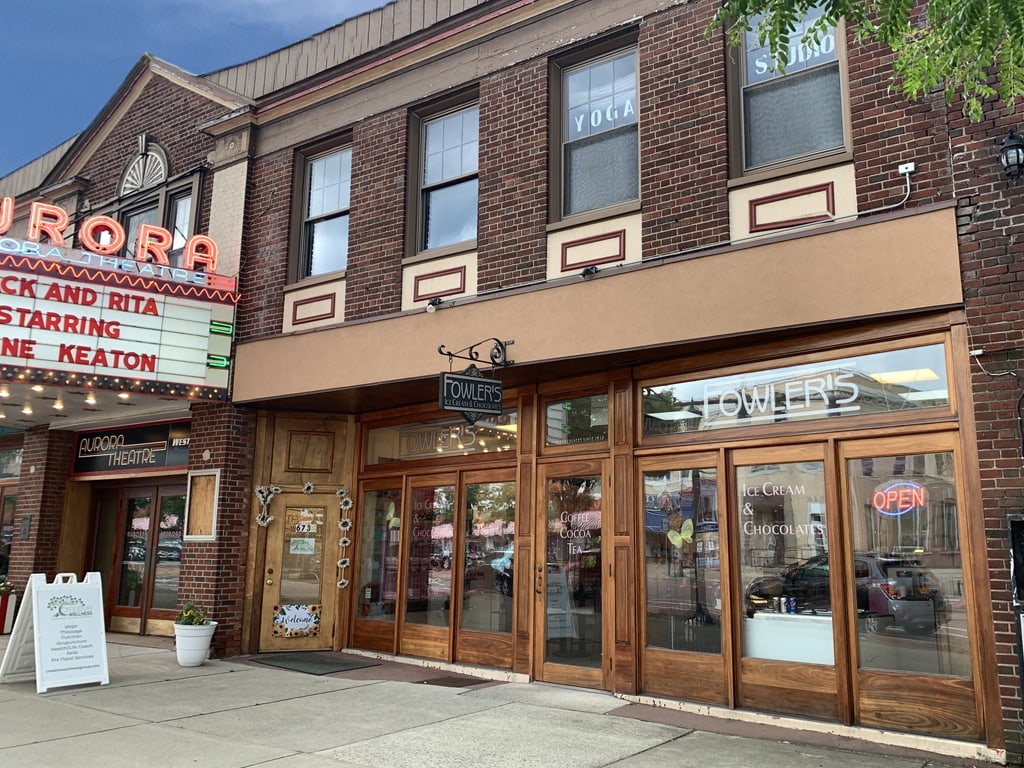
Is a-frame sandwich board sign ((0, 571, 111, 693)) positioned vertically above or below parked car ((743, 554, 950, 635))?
below

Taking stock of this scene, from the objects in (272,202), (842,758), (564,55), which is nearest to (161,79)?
(272,202)

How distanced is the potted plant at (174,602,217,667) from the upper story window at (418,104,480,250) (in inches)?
205

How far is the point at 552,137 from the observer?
30.2ft

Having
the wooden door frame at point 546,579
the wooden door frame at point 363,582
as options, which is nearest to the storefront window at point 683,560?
the wooden door frame at point 546,579

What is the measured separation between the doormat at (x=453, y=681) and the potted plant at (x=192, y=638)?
2.82 m

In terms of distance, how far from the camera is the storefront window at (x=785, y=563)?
7039 mm

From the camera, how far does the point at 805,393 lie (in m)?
7.30

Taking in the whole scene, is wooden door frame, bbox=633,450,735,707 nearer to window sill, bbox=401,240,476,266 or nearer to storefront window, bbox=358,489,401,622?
window sill, bbox=401,240,476,266

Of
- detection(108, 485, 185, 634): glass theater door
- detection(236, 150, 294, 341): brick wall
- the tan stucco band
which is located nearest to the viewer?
the tan stucco band

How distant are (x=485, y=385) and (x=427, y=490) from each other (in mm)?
2673

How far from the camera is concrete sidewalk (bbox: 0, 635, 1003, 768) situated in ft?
19.9

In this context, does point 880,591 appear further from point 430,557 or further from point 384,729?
point 430,557

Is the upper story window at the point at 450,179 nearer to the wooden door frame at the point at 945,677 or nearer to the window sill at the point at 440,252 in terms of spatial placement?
the window sill at the point at 440,252

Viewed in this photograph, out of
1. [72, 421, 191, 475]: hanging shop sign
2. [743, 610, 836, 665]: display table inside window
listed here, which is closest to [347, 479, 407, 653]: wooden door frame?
[72, 421, 191, 475]: hanging shop sign
